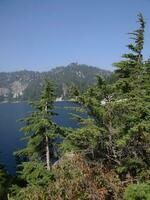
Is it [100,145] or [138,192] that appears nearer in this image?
[138,192]

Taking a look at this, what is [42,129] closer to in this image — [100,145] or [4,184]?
[4,184]

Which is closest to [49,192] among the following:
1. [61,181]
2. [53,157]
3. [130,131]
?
[61,181]

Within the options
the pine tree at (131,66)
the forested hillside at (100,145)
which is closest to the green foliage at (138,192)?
the forested hillside at (100,145)

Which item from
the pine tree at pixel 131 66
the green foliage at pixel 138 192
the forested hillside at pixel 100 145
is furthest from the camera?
the pine tree at pixel 131 66

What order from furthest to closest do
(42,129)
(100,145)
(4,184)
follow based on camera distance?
(4,184), (42,129), (100,145)

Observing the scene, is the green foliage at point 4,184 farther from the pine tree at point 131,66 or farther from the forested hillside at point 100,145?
the pine tree at point 131,66

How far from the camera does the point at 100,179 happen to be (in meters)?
13.1

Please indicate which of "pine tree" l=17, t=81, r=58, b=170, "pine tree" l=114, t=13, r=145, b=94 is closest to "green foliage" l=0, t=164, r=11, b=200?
"pine tree" l=17, t=81, r=58, b=170

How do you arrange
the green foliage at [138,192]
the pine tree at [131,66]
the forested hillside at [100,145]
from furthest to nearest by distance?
the pine tree at [131,66]
the forested hillside at [100,145]
the green foliage at [138,192]

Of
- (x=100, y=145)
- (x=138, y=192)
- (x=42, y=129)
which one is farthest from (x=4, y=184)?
(x=138, y=192)

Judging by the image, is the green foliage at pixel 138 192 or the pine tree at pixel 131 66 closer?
the green foliage at pixel 138 192

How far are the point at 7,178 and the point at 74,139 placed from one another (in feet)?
44.1

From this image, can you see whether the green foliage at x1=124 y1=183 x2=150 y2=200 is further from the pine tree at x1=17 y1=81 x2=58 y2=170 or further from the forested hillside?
the pine tree at x1=17 y1=81 x2=58 y2=170

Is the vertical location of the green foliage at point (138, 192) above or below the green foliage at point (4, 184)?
above
